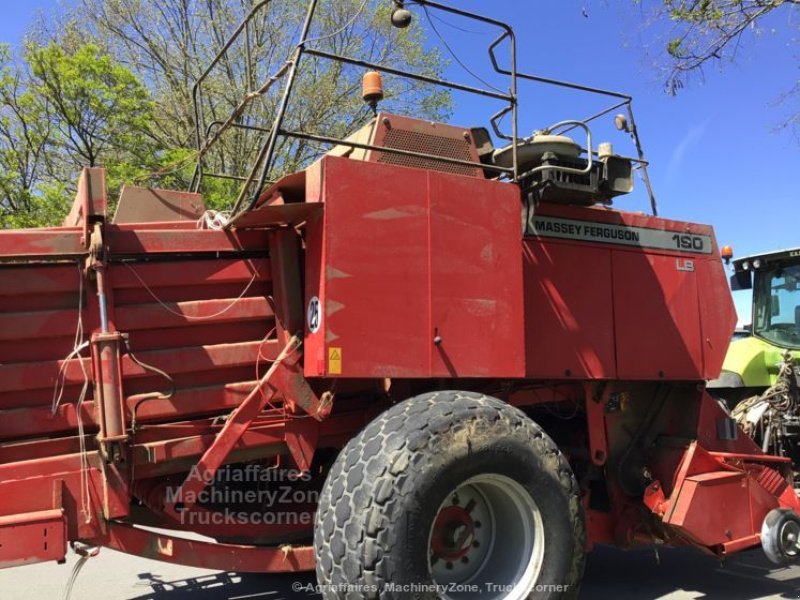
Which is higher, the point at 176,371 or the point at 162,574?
the point at 176,371

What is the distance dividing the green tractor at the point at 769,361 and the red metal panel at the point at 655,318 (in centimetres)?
181

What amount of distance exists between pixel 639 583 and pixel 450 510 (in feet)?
9.42

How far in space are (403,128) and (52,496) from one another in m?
2.77

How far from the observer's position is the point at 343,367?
3.65 meters

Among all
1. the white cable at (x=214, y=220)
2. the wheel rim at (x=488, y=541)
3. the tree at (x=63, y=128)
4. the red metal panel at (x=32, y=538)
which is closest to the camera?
the red metal panel at (x=32, y=538)

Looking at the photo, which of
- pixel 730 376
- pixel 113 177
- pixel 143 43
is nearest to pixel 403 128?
pixel 730 376

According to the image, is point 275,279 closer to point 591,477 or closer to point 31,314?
point 31,314

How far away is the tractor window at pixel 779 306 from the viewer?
775 centimetres

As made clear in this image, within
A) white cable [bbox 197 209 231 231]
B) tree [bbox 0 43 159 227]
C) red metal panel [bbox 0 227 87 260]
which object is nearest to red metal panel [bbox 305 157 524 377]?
white cable [bbox 197 209 231 231]

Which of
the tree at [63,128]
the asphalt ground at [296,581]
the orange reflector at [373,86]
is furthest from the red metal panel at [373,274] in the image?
the tree at [63,128]

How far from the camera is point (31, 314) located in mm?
3637

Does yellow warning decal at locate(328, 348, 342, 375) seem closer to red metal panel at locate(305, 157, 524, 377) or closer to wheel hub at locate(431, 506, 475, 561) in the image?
red metal panel at locate(305, 157, 524, 377)

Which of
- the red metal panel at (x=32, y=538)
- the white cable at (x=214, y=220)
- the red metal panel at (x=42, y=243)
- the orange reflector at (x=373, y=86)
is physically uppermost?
the orange reflector at (x=373, y=86)

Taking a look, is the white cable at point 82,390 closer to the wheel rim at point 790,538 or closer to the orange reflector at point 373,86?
the orange reflector at point 373,86
